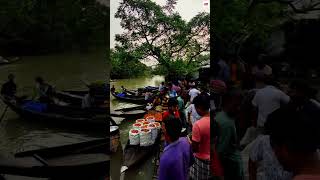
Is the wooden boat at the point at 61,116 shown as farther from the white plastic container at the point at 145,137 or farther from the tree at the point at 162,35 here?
the tree at the point at 162,35

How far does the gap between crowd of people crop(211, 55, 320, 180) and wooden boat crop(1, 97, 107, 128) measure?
708 mm

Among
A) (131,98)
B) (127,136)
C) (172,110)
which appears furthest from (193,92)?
(127,136)

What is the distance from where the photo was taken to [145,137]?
87.2 inches

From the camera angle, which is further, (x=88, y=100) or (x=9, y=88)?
(x=88, y=100)

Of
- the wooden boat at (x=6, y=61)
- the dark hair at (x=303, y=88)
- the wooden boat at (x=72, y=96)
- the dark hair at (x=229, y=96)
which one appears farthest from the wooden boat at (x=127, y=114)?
the dark hair at (x=303, y=88)

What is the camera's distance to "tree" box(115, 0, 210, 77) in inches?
82.8

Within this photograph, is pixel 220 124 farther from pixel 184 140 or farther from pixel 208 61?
pixel 208 61

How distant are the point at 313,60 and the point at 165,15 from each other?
2.82 ft

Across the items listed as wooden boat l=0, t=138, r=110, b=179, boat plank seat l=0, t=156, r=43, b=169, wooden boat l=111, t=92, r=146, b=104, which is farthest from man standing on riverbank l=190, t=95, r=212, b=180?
boat plank seat l=0, t=156, r=43, b=169

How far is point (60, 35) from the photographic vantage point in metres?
1.79

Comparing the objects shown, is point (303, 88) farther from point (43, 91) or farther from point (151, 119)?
point (43, 91)

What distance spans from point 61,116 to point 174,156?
679 mm

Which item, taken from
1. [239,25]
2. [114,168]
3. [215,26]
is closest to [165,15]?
[215,26]

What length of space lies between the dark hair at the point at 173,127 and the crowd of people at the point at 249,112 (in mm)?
244
